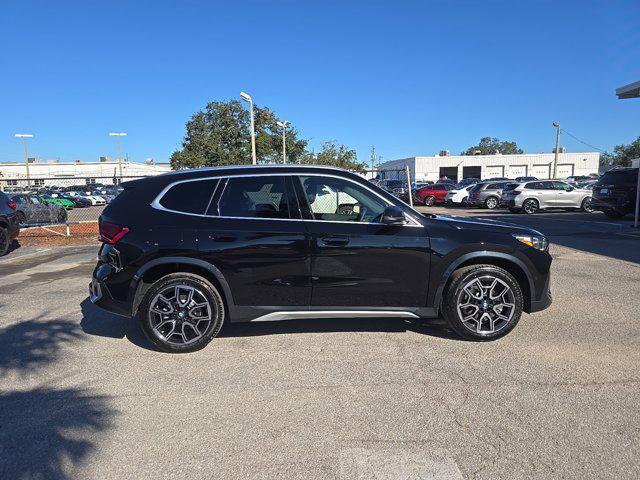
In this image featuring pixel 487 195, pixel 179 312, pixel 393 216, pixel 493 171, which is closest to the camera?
pixel 393 216

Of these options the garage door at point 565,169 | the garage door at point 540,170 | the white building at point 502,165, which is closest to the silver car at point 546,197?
the white building at point 502,165

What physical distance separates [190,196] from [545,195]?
20830 mm

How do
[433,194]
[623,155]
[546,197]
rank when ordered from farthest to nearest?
[623,155], [433,194], [546,197]

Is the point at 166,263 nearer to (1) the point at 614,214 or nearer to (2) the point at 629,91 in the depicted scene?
(2) the point at 629,91

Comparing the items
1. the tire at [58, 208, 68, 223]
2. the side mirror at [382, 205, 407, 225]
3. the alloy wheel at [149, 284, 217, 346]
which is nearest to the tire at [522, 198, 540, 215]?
the side mirror at [382, 205, 407, 225]

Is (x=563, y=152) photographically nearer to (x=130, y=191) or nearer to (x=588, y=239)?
(x=588, y=239)

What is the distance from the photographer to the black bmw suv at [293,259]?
4.31 m

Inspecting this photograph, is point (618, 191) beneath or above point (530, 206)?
above

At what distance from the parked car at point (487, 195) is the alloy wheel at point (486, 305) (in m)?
21.8

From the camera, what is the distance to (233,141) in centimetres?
3234

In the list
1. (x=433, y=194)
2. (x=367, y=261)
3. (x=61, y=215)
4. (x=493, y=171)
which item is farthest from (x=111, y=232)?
(x=493, y=171)

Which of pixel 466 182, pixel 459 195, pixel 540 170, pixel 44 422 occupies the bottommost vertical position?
pixel 44 422

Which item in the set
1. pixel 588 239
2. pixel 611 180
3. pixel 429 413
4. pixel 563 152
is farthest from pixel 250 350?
pixel 563 152

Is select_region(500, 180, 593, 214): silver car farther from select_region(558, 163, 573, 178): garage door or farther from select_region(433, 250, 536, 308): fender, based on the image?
select_region(558, 163, 573, 178): garage door
